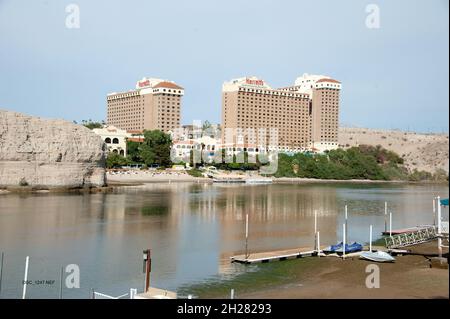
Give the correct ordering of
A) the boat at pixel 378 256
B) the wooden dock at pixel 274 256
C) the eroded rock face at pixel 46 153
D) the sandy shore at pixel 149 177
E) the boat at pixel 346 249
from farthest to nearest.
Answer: the sandy shore at pixel 149 177 < the eroded rock face at pixel 46 153 < the boat at pixel 346 249 < the wooden dock at pixel 274 256 < the boat at pixel 378 256

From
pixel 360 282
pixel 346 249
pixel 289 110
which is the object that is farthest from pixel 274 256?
pixel 289 110

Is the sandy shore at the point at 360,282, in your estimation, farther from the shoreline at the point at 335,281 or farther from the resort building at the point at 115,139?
the resort building at the point at 115,139

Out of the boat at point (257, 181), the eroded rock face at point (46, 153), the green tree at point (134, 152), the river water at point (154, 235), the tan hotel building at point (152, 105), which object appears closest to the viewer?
the river water at point (154, 235)

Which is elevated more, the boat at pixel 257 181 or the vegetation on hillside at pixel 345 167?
the vegetation on hillside at pixel 345 167

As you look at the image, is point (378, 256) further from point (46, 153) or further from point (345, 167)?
point (345, 167)

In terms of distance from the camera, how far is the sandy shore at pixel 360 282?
19453 millimetres

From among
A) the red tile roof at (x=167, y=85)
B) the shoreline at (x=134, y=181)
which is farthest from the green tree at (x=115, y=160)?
the red tile roof at (x=167, y=85)

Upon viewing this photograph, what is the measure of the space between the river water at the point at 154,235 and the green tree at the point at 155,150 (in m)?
57.6

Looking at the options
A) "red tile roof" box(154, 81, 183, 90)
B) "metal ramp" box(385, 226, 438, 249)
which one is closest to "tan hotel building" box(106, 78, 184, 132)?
"red tile roof" box(154, 81, 183, 90)

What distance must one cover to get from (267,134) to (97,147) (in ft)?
311

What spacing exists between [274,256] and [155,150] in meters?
95.1

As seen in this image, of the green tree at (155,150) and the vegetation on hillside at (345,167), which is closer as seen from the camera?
the green tree at (155,150)

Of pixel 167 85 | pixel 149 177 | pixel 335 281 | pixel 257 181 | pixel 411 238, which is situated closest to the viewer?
pixel 335 281

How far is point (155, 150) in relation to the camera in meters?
120
